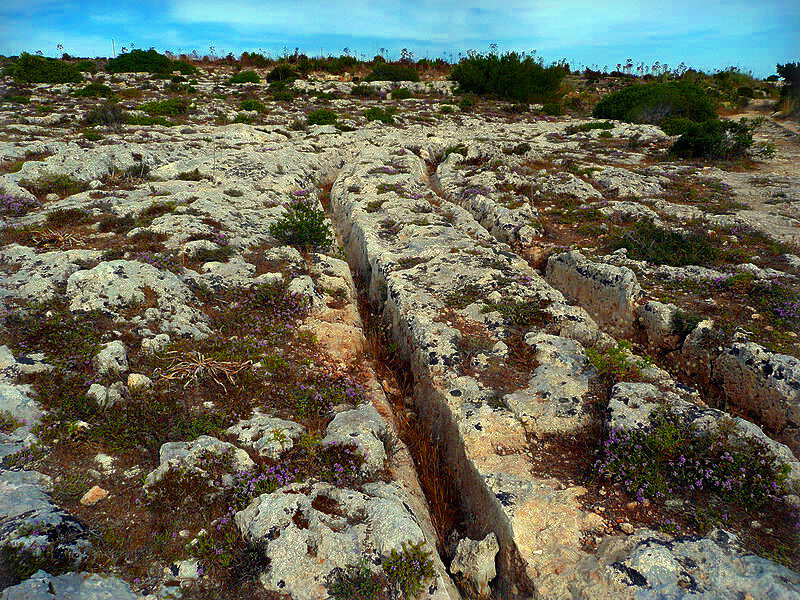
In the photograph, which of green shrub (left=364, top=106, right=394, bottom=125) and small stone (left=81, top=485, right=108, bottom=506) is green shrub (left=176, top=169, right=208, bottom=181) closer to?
small stone (left=81, top=485, right=108, bottom=506)

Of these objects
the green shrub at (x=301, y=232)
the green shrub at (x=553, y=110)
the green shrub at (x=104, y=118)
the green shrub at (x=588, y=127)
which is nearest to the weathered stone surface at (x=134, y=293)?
the green shrub at (x=301, y=232)

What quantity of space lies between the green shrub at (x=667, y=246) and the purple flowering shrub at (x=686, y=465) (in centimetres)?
522

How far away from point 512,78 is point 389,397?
37.4m

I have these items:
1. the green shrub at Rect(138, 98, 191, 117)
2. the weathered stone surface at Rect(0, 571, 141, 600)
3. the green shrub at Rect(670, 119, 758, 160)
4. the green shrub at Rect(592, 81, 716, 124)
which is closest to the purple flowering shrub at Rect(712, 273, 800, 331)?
the weathered stone surface at Rect(0, 571, 141, 600)

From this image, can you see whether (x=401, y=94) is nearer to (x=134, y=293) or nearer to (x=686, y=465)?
(x=134, y=293)

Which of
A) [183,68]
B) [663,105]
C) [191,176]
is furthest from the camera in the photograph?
[183,68]

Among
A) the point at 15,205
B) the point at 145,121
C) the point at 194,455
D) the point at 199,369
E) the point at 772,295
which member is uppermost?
the point at 145,121

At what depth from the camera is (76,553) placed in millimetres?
3246

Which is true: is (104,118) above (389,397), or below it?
above

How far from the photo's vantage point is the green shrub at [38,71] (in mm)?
30000

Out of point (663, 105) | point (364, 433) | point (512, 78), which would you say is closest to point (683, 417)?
point (364, 433)

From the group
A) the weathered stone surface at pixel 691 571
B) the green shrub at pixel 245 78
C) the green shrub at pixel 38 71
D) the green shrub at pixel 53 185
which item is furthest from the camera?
the green shrub at pixel 245 78

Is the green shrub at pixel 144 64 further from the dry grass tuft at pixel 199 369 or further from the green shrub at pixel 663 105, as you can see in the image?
the dry grass tuft at pixel 199 369

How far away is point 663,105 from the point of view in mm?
26531
